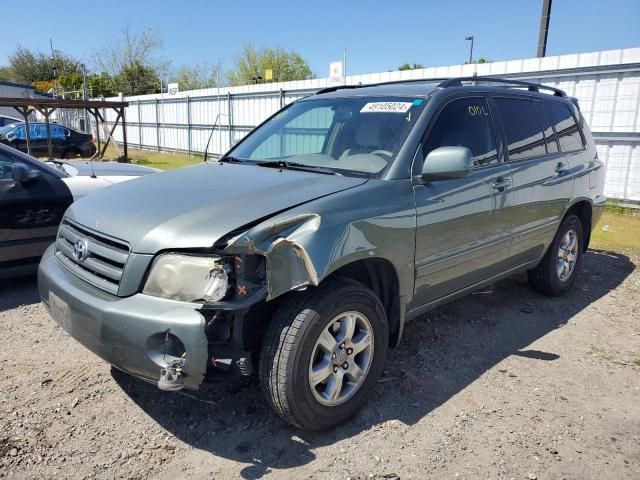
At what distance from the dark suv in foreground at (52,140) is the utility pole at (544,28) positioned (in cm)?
1443

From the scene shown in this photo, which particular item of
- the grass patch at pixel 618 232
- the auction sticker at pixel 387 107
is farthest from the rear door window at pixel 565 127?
the grass patch at pixel 618 232

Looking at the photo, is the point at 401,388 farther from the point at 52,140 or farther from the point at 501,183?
the point at 52,140

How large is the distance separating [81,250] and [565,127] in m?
4.36

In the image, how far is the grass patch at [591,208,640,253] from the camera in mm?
7238

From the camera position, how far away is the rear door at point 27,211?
15.3 ft

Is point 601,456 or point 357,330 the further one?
point 357,330

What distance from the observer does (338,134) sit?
3709 millimetres

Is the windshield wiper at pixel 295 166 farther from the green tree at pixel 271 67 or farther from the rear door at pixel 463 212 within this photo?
the green tree at pixel 271 67

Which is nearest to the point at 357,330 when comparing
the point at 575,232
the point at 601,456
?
the point at 601,456

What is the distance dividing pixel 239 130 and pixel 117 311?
14.8 m

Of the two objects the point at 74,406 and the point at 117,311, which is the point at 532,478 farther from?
the point at 74,406

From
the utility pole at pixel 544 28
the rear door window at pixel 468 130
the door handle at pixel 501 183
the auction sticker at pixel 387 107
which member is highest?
the utility pole at pixel 544 28

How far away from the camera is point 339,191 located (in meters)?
2.83

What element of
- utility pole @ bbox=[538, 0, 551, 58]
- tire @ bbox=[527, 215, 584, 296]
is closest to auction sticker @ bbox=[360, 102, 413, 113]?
tire @ bbox=[527, 215, 584, 296]
